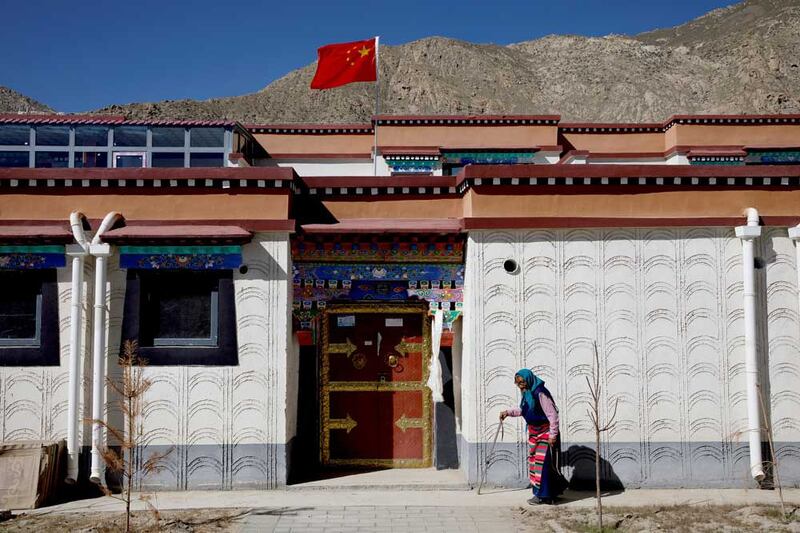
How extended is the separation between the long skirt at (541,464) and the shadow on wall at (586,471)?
0.54 m

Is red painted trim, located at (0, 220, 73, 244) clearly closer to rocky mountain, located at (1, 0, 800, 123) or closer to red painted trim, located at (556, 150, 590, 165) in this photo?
red painted trim, located at (556, 150, 590, 165)

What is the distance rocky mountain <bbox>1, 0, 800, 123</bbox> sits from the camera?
51.2 metres

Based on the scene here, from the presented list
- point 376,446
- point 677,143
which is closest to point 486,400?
point 376,446

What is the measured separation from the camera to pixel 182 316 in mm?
8914

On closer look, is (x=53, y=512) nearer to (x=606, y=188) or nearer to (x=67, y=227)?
(x=67, y=227)

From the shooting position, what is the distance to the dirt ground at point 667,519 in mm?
7203

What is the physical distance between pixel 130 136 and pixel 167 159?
1.11m

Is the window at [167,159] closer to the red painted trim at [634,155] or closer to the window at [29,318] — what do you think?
the window at [29,318]

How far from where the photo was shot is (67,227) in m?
8.91

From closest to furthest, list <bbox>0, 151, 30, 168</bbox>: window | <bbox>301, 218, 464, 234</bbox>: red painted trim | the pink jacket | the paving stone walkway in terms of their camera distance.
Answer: the paving stone walkway → the pink jacket → <bbox>301, 218, 464, 234</bbox>: red painted trim → <bbox>0, 151, 30, 168</bbox>: window

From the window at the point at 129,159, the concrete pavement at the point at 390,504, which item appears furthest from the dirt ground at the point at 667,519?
the window at the point at 129,159

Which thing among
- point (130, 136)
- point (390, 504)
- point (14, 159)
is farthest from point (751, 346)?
point (14, 159)

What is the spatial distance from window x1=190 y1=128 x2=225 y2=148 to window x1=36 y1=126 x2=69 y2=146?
305 cm

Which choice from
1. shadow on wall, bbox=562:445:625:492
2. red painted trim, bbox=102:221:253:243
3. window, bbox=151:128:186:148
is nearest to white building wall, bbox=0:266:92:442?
red painted trim, bbox=102:221:253:243
